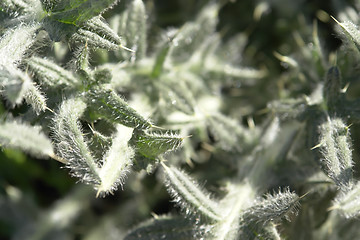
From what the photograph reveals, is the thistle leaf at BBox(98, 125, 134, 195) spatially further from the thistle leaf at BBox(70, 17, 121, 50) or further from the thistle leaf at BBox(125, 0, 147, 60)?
the thistle leaf at BBox(125, 0, 147, 60)

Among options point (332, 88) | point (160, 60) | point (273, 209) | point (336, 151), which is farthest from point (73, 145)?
point (332, 88)

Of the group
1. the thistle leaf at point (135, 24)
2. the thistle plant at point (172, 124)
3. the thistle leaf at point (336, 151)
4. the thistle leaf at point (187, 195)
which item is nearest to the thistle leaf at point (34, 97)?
the thistle plant at point (172, 124)

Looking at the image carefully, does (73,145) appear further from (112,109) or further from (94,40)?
(94,40)

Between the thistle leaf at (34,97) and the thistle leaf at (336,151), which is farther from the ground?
the thistle leaf at (34,97)

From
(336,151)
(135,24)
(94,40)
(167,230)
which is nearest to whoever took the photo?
(94,40)

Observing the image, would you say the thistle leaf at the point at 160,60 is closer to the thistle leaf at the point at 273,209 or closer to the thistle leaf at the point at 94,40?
the thistle leaf at the point at 94,40

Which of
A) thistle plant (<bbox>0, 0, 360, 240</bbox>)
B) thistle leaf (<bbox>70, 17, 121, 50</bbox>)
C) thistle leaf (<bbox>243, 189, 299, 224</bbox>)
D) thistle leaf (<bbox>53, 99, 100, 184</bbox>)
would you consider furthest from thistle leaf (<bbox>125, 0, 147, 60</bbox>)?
thistle leaf (<bbox>243, 189, 299, 224</bbox>)
